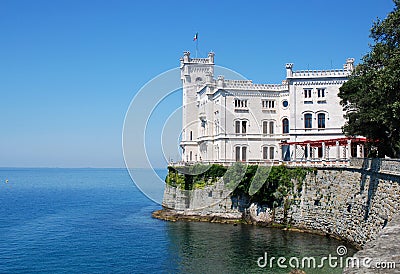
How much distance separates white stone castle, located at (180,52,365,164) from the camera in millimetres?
54644

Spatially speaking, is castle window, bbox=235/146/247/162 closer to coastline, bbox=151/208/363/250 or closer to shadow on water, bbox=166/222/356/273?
coastline, bbox=151/208/363/250

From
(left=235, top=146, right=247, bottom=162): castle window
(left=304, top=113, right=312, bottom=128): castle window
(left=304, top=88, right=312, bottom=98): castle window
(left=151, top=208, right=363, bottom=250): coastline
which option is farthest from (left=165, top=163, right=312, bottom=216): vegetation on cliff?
(left=304, top=88, right=312, bottom=98): castle window

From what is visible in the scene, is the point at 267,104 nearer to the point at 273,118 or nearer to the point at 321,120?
the point at 273,118

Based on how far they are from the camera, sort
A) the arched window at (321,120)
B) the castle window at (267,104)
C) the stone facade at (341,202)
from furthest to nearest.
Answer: the castle window at (267,104), the arched window at (321,120), the stone facade at (341,202)

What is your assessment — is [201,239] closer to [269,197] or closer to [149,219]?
[269,197]

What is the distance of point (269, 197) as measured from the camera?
45062 millimetres

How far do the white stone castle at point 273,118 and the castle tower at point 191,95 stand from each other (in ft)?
4.36

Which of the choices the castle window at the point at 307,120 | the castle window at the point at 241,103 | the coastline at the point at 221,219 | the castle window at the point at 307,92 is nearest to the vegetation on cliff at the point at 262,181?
the coastline at the point at 221,219

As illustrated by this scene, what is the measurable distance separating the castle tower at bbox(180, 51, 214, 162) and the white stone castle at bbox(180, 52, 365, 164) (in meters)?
1.33

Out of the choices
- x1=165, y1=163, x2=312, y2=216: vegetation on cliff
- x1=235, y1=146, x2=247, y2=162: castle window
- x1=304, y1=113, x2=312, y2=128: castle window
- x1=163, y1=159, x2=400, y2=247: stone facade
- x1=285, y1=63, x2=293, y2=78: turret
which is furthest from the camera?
x1=235, y1=146, x2=247, y2=162: castle window

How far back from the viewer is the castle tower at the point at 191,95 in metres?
69.6

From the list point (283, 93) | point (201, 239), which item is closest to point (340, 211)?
point (201, 239)

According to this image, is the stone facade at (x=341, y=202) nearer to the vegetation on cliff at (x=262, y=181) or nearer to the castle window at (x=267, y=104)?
the vegetation on cliff at (x=262, y=181)

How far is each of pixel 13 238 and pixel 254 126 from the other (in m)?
32.0
